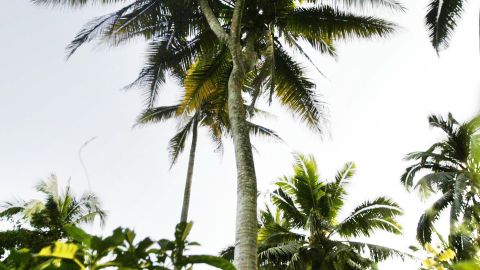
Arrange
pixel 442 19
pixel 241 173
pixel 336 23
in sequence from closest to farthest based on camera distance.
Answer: pixel 241 173
pixel 442 19
pixel 336 23

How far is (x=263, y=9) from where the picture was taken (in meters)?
9.08

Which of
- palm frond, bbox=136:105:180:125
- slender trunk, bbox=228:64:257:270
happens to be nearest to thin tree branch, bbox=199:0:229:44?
slender trunk, bbox=228:64:257:270

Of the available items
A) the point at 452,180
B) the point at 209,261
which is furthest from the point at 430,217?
the point at 209,261

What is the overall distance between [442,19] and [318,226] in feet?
24.8

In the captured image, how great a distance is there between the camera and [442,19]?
289 inches

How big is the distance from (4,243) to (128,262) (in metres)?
7.91

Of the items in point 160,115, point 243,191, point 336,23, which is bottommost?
point 243,191

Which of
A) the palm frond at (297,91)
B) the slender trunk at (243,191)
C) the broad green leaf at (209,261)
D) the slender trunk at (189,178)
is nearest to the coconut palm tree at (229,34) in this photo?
the palm frond at (297,91)

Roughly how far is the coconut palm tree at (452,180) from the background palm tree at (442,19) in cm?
600

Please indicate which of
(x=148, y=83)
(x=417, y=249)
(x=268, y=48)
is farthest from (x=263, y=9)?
(x=417, y=249)

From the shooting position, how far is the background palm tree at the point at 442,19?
722 centimetres

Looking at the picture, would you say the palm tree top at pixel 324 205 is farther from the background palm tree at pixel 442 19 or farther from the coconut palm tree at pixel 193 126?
the background palm tree at pixel 442 19

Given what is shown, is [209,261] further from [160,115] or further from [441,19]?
[160,115]

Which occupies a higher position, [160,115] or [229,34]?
[160,115]
